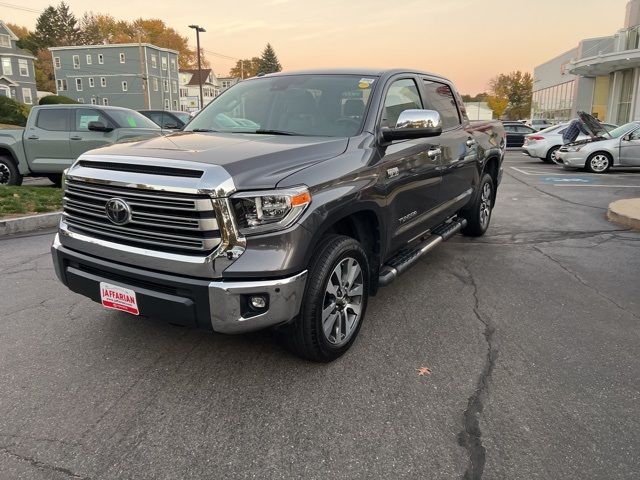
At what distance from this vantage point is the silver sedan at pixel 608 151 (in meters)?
15.0

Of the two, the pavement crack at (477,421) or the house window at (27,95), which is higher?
the house window at (27,95)

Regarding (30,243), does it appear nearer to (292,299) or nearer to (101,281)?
(101,281)

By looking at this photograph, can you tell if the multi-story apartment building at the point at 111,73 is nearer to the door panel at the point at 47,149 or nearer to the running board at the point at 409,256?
the door panel at the point at 47,149

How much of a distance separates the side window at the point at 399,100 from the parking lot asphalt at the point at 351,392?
1.62m

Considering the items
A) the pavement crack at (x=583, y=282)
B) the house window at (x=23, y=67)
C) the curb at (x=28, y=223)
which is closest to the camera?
the pavement crack at (x=583, y=282)

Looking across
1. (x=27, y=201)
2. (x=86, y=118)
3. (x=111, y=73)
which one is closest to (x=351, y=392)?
(x=27, y=201)

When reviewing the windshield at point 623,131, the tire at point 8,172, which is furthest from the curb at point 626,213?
the tire at point 8,172

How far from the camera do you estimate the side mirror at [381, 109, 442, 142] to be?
3721mm

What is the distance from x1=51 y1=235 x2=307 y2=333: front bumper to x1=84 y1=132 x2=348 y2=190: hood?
0.56 metres

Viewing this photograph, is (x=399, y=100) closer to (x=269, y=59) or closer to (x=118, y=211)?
(x=118, y=211)

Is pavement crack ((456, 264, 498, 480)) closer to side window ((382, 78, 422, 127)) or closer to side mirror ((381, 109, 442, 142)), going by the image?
side mirror ((381, 109, 442, 142))

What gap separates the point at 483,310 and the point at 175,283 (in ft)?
9.00

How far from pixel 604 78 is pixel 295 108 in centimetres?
4002

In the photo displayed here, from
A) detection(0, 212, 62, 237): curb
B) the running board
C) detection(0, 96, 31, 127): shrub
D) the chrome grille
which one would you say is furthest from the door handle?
detection(0, 96, 31, 127): shrub
